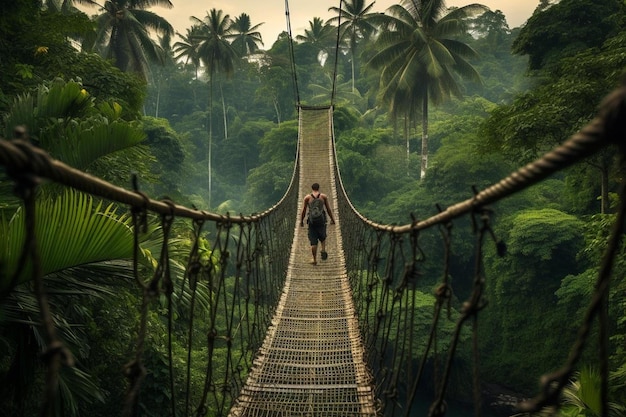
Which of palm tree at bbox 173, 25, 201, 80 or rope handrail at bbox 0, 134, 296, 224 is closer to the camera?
rope handrail at bbox 0, 134, 296, 224

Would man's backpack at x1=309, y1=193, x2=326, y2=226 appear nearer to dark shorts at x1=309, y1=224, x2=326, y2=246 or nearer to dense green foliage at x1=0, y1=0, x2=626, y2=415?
dark shorts at x1=309, y1=224, x2=326, y2=246

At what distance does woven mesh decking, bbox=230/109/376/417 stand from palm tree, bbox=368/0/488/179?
9.43 meters

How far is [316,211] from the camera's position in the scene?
407cm

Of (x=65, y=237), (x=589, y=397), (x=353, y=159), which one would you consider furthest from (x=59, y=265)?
(x=353, y=159)

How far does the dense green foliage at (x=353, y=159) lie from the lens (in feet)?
8.31

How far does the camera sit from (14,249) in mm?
1631

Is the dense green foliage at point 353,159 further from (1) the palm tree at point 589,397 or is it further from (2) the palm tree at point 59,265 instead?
(1) the palm tree at point 589,397

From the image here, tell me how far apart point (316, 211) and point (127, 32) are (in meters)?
9.35

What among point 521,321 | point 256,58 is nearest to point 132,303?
point 521,321

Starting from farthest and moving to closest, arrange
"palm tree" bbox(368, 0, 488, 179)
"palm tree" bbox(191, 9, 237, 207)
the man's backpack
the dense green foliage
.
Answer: "palm tree" bbox(191, 9, 237, 207) < "palm tree" bbox(368, 0, 488, 179) < the man's backpack < the dense green foliage

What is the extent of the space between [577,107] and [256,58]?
56.1 ft

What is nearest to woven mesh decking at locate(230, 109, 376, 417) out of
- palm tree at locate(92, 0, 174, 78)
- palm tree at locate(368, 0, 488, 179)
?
palm tree at locate(92, 0, 174, 78)

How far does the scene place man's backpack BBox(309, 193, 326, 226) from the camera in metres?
4.07

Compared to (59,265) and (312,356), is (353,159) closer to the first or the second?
(312,356)
